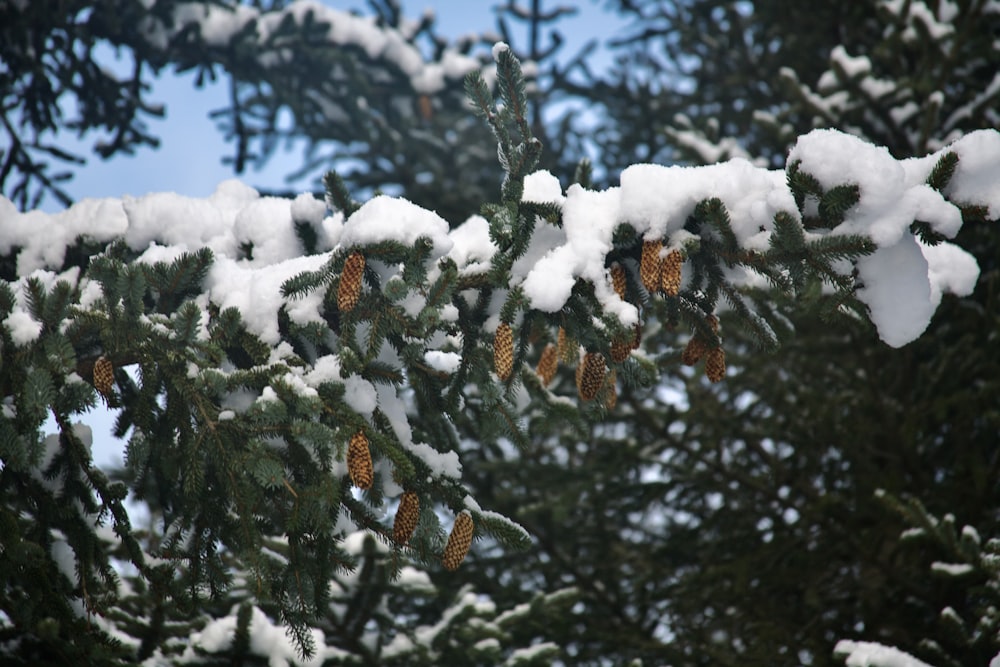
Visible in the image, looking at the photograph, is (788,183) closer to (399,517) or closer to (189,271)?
(399,517)

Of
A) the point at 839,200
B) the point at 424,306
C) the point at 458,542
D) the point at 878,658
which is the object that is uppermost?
the point at 839,200

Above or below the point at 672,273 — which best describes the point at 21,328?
below

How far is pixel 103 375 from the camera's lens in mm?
2467

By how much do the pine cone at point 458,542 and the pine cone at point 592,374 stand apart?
557 mm

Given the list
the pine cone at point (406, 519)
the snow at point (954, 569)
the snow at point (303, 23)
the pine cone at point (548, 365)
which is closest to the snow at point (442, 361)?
the pine cone at point (548, 365)

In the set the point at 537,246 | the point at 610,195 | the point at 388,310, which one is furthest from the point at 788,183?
the point at 388,310

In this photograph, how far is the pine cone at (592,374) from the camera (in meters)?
2.60

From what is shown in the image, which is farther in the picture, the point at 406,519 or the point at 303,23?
the point at 303,23

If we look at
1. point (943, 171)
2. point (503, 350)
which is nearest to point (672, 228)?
point (503, 350)

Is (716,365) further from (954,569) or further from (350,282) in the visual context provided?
(954,569)

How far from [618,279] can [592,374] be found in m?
0.32

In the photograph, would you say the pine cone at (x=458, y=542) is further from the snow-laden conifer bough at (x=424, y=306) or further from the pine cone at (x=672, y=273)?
the pine cone at (x=672, y=273)

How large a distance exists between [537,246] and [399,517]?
100cm

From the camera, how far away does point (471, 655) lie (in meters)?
4.27
